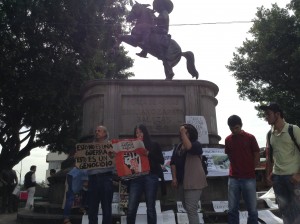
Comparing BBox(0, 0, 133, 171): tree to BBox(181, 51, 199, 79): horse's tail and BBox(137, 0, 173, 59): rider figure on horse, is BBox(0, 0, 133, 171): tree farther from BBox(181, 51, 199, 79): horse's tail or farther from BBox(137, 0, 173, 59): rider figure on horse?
BBox(181, 51, 199, 79): horse's tail

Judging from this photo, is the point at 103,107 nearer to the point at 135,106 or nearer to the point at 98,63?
the point at 135,106

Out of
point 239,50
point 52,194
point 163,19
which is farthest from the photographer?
point 239,50

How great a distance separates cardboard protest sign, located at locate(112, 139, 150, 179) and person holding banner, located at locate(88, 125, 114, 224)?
0.28m

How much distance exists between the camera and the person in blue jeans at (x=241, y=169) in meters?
4.48

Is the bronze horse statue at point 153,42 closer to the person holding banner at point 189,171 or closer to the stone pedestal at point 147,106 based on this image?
the stone pedestal at point 147,106

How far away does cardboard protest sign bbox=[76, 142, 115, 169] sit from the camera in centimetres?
523

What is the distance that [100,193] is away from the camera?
16.6 feet

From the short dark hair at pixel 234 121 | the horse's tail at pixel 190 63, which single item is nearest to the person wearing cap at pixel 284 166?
the short dark hair at pixel 234 121

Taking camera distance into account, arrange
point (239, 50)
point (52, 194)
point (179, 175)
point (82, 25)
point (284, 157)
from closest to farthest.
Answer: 1. point (284, 157)
2. point (179, 175)
3. point (52, 194)
4. point (82, 25)
5. point (239, 50)

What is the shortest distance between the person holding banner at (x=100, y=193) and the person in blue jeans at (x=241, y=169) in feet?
6.02

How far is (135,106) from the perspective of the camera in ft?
31.1

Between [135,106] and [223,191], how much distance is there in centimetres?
358

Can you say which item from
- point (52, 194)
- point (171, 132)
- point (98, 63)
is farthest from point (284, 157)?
point (98, 63)

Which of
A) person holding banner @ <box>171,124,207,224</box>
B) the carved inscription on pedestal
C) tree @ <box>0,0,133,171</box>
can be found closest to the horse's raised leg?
the carved inscription on pedestal
